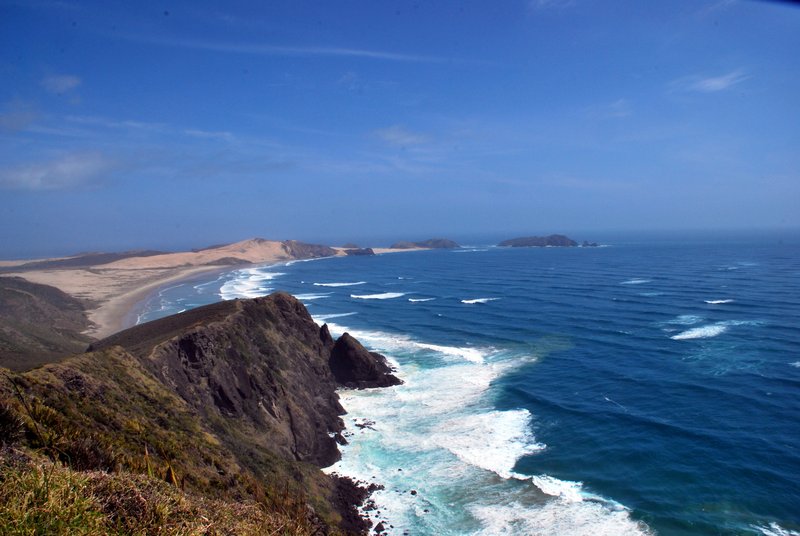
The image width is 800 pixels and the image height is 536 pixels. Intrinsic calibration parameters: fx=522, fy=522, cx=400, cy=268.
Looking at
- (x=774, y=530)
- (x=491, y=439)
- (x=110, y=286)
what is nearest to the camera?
(x=774, y=530)

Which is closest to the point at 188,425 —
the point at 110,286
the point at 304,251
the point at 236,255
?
the point at 110,286

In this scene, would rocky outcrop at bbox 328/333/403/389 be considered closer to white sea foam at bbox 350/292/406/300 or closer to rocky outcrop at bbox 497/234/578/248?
white sea foam at bbox 350/292/406/300

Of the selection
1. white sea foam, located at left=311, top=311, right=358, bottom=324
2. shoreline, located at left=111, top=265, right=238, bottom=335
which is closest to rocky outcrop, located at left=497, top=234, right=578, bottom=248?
shoreline, located at left=111, top=265, right=238, bottom=335

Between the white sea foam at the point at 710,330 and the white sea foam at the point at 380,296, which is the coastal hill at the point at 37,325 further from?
the white sea foam at the point at 710,330

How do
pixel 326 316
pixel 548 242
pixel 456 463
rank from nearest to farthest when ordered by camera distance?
1. pixel 456 463
2. pixel 326 316
3. pixel 548 242

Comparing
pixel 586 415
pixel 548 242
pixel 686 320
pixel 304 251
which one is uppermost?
pixel 304 251

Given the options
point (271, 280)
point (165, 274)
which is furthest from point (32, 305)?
point (165, 274)

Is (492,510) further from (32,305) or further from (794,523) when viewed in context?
(32,305)

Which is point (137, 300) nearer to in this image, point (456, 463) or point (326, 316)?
point (326, 316)
